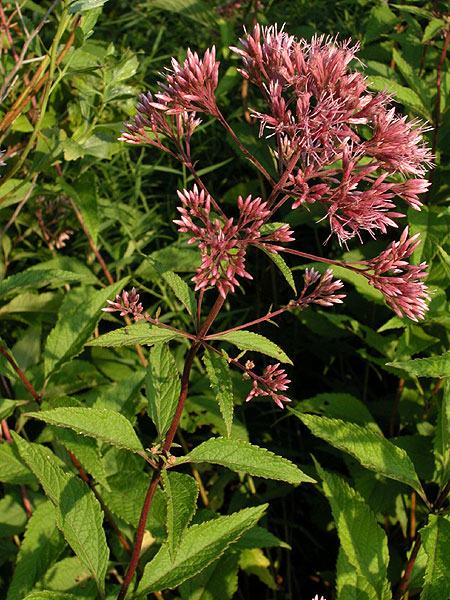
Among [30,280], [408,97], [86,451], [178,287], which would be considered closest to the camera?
[178,287]

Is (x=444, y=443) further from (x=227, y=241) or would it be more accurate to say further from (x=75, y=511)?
(x=75, y=511)

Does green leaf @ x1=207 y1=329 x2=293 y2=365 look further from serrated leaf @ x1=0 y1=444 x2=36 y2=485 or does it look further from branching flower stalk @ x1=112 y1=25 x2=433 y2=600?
serrated leaf @ x1=0 y1=444 x2=36 y2=485

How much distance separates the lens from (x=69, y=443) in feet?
5.17

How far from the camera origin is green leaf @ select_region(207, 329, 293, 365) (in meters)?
1.33

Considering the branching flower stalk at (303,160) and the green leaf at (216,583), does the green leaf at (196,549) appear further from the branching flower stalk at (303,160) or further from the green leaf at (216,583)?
the green leaf at (216,583)

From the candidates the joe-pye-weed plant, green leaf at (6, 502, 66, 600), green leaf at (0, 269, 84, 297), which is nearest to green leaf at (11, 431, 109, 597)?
the joe-pye-weed plant

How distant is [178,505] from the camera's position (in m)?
1.25

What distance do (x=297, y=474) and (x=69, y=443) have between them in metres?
0.63

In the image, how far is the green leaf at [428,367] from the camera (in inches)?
51.7

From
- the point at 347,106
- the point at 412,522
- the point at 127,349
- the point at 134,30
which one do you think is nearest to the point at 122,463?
the point at 127,349

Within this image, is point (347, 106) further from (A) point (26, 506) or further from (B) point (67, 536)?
(A) point (26, 506)

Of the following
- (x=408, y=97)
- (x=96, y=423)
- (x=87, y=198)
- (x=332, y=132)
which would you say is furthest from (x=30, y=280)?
(x=408, y=97)

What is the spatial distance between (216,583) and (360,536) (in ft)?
1.62

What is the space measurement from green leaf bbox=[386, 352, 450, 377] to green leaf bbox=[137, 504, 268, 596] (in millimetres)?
469
